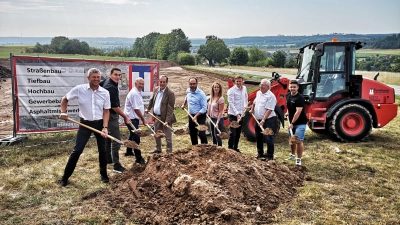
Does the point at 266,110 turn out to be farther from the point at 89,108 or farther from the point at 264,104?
the point at 89,108

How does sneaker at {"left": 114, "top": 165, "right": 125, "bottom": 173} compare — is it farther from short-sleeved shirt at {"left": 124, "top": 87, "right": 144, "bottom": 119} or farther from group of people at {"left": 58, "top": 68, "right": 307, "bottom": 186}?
short-sleeved shirt at {"left": 124, "top": 87, "right": 144, "bottom": 119}

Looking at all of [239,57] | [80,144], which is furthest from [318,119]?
[239,57]

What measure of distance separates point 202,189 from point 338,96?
5700 mm

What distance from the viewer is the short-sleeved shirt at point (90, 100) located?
5.34 meters

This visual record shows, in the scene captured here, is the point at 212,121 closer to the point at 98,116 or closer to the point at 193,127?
the point at 193,127

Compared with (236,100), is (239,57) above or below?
above

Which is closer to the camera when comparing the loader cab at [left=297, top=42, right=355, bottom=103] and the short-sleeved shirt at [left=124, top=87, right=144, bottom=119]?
the short-sleeved shirt at [left=124, top=87, right=144, bottom=119]

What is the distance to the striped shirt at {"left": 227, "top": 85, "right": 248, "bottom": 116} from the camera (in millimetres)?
7277

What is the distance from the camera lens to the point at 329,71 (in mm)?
8648

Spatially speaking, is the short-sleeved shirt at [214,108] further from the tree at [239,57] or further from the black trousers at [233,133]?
the tree at [239,57]

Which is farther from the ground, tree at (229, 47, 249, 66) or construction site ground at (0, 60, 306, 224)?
tree at (229, 47, 249, 66)

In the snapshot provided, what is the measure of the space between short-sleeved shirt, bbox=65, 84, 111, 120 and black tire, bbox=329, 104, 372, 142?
5807 millimetres

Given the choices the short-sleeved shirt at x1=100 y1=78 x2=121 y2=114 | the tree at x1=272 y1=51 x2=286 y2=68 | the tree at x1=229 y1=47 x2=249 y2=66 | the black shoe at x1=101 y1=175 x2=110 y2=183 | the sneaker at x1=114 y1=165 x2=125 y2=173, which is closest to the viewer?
the black shoe at x1=101 y1=175 x2=110 y2=183

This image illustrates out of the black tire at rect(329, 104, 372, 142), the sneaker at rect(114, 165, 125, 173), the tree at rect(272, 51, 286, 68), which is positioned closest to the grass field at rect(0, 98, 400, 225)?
the black tire at rect(329, 104, 372, 142)
